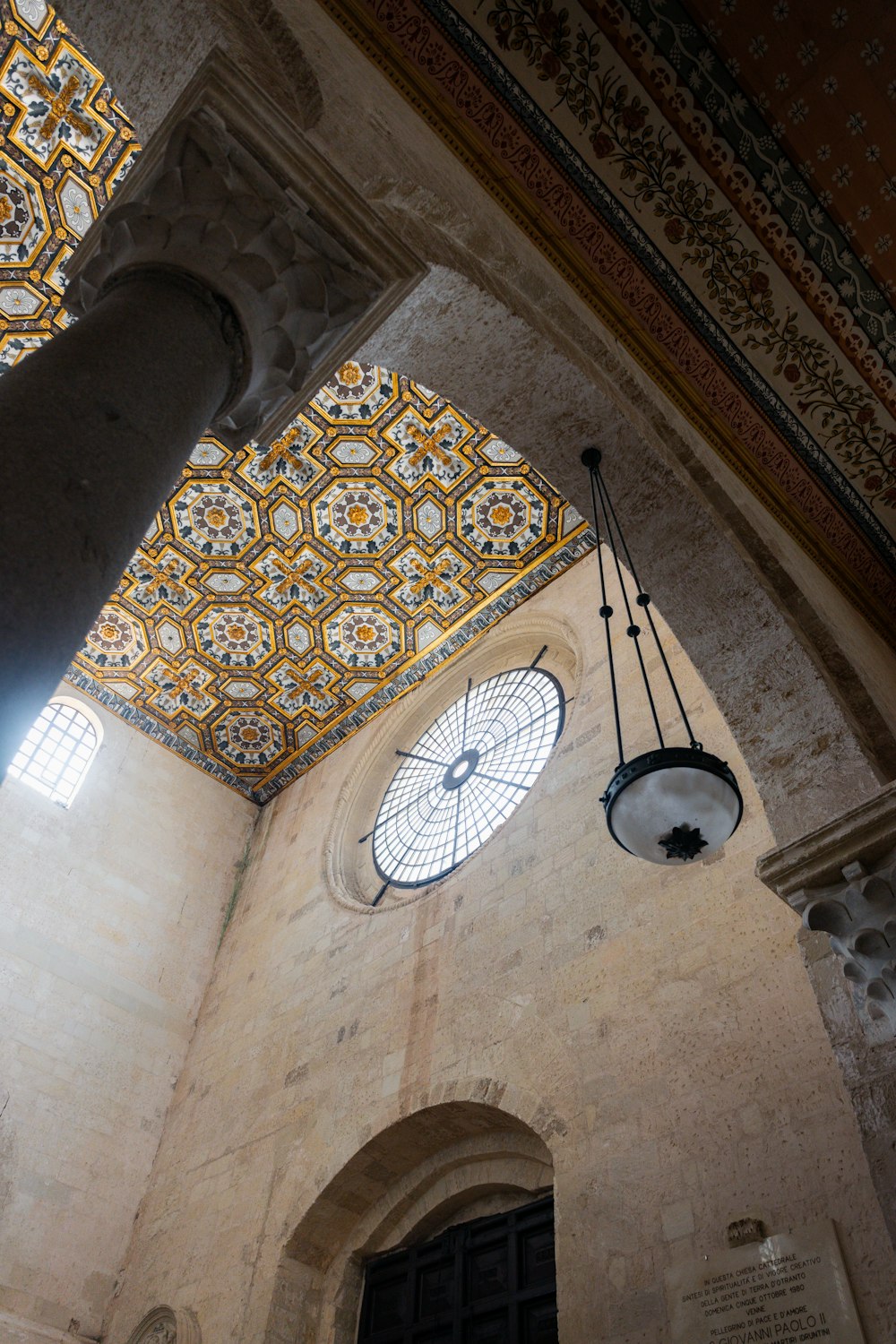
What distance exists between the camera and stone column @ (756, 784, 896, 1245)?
3.27m

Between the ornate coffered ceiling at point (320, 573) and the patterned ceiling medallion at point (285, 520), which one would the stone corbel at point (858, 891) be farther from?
the patterned ceiling medallion at point (285, 520)

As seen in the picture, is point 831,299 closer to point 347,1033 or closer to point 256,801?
point 347,1033

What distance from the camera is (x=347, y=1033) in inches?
264

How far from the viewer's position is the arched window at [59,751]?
29.3 ft

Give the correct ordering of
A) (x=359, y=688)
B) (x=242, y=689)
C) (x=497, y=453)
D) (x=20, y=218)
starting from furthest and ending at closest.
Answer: (x=242, y=689) → (x=359, y=688) → (x=497, y=453) → (x=20, y=218)

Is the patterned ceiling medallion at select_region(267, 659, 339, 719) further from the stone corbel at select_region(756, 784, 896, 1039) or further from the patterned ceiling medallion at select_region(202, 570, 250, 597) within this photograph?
the stone corbel at select_region(756, 784, 896, 1039)

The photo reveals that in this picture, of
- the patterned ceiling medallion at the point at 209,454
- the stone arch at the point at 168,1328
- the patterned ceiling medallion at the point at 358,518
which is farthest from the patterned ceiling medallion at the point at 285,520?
the stone arch at the point at 168,1328

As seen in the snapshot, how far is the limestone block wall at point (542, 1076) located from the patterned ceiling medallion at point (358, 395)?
2.20 meters

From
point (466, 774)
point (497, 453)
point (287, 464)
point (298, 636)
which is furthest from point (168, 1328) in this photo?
point (497, 453)

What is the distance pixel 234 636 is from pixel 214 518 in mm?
1331

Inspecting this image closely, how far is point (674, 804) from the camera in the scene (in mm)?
3447

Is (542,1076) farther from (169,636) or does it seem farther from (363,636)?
(169,636)

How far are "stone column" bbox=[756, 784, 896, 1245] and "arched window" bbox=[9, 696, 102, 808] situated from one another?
23.5 feet

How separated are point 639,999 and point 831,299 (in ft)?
11.9
